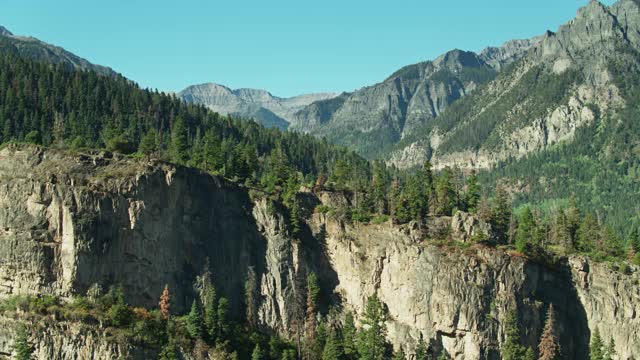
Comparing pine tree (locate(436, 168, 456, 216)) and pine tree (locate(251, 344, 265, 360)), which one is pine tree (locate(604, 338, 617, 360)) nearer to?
pine tree (locate(436, 168, 456, 216))

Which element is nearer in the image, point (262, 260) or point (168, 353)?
point (168, 353)

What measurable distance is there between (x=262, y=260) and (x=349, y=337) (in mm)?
21082

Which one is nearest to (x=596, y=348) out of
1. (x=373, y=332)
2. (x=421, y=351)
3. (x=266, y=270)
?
(x=421, y=351)

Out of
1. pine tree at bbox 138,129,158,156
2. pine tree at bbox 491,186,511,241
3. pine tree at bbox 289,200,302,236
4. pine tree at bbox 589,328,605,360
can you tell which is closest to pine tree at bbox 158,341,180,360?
pine tree at bbox 289,200,302,236

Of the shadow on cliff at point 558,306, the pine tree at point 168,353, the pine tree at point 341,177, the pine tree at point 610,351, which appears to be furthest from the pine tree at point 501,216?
the pine tree at point 168,353

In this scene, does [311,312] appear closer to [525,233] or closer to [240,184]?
[240,184]

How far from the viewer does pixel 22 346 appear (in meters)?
98.6

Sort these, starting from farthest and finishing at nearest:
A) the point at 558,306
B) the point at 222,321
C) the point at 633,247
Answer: the point at 633,247, the point at 558,306, the point at 222,321

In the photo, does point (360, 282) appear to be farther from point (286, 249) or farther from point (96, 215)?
point (96, 215)

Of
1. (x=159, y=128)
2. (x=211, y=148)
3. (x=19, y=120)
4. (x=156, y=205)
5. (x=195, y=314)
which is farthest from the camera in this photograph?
(x=159, y=128)

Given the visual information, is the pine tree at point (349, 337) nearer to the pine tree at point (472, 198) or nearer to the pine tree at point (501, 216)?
the pine tree at point (501, 216)

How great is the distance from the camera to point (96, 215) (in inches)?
4456

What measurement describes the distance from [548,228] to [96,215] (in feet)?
328

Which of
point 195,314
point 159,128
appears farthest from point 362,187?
point 159,128
